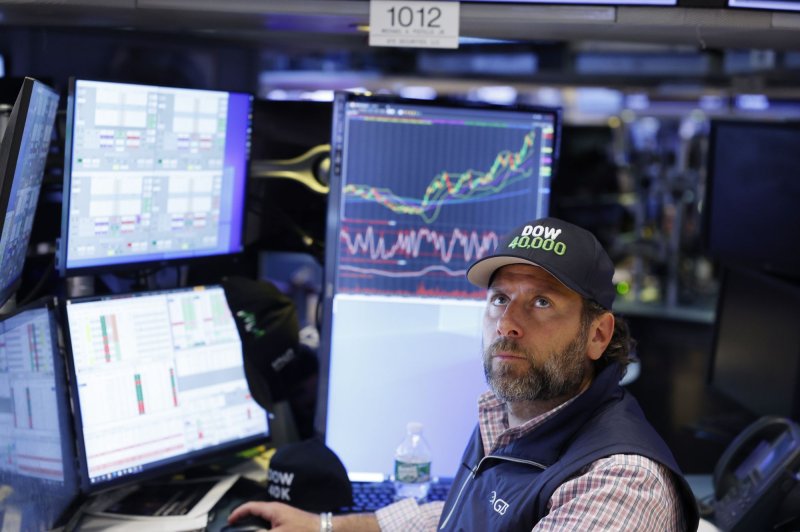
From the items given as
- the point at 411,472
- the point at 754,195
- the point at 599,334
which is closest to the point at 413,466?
the point at 411,472

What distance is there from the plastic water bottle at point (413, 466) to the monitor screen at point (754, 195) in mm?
1597

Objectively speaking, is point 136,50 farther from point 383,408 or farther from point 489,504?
point 489,504

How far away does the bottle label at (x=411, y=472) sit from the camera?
101 inches

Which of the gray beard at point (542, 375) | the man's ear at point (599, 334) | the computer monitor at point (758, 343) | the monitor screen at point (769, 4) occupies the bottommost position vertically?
the computer monitor at point (758, 343)

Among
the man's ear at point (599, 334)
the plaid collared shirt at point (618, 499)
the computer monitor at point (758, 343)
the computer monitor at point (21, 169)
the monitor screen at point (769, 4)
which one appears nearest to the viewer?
the plaid collared shirt at point (618, 499)

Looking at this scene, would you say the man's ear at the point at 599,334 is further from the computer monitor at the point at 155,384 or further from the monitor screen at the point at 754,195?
the monitor screen at the point at 754,195

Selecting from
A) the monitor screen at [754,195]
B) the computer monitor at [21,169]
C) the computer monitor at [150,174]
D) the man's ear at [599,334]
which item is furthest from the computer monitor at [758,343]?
the computer monitor at [21,169]

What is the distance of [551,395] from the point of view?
1875mm

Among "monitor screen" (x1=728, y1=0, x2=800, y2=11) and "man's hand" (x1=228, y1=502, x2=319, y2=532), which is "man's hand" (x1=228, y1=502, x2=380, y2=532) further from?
"monitor screen" (x1=728, y1=0, x2=800, y2=11)

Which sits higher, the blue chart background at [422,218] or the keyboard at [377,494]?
the blue chart background at [422,218]

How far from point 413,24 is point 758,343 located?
168 cm

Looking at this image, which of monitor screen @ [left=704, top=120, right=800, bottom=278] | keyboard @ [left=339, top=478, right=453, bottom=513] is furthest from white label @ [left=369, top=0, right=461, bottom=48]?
monitor screen @ [left=704, top=120, right=800, bottom=278]

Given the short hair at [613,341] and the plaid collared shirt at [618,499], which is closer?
the plaid collared shirt at [618,499]

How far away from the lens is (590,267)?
1.85m
